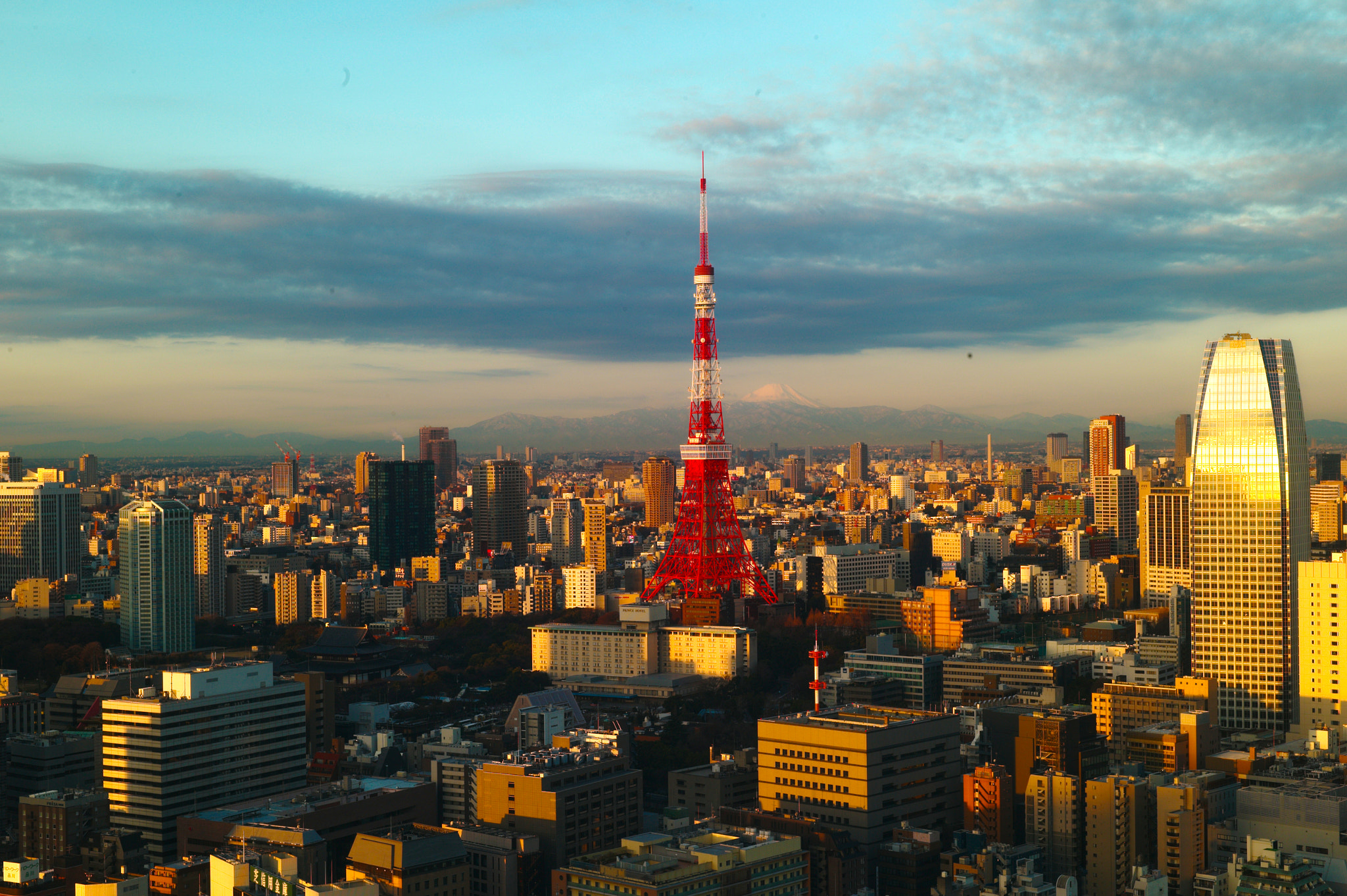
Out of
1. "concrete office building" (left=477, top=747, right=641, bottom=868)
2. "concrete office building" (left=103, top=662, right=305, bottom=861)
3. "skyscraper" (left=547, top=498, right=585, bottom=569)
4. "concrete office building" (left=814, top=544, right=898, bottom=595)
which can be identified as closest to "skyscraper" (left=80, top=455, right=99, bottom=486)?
"skyscraper" (left=547, top=498, right=585, bottom=569)

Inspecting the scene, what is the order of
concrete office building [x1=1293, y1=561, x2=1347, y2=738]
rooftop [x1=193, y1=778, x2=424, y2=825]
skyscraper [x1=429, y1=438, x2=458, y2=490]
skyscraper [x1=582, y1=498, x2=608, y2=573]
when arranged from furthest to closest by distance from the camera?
skyscraper [x1=429, y1=438, x2=458, y2=490] < skyscraper [x1=582, y1=498, x2=608, y2=573] < concrete office building [x1=1293, y1=561, x2=1347, y2=738] < rooftop [x1=193, y1=778, x2=424, y2=825]

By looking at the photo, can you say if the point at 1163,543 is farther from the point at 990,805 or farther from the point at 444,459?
the point at 444,459

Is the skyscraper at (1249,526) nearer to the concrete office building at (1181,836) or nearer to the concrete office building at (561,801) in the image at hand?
the concrete office building at (1181,836)

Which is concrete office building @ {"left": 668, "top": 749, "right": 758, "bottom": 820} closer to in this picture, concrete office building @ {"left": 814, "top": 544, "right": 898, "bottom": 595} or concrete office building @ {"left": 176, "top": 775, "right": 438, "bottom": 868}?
concrete office building @ {"left": 176, "top": 775, "right": 438, "bottom": 868}

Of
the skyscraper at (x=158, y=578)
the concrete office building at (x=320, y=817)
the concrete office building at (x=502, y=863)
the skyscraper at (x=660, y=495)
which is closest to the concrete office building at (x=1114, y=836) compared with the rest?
the concrete office building at (x=502, y=863)

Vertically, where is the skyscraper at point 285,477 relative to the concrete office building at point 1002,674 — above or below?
above

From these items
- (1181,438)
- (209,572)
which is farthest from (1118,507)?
(209,572)
